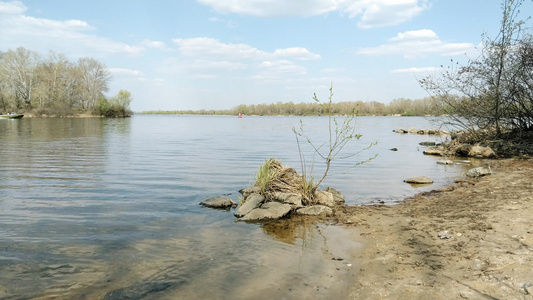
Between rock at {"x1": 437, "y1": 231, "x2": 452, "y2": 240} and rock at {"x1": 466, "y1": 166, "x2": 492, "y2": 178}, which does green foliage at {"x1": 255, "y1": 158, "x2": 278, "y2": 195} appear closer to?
rock at {"x1": 437, "y1": 231, "x2": 452, "y2": 240}

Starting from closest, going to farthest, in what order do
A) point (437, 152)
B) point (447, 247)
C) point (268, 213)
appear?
point (447, 247) → point (268, 213) → point (437, 152)

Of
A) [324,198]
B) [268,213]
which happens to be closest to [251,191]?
[268,213]

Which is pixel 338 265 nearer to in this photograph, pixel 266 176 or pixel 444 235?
pixel 444 235

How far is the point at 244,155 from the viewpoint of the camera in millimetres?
21219

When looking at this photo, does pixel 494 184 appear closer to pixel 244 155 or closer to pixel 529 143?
pixel 529 143

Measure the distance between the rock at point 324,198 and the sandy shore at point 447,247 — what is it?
1.76 feet

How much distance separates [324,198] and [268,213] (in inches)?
75.2

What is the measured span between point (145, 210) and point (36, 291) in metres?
4.28

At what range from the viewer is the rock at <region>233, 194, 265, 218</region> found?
343 inches

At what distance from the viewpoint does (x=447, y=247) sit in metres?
5.84

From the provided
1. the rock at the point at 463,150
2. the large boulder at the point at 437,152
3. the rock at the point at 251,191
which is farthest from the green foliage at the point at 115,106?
the rock at the point at 251,191

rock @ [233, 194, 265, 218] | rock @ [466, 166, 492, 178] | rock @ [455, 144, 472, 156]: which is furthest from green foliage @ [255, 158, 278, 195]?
rock @ [455, 144, 472, 156]

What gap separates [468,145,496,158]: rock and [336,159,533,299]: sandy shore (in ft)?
35.8

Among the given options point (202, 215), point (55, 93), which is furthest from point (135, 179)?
point (55, 93)
